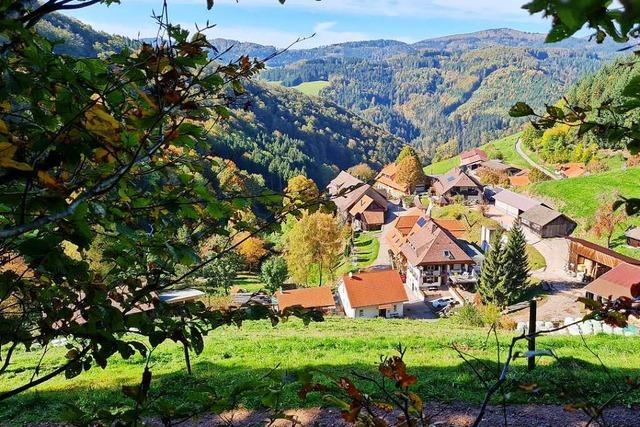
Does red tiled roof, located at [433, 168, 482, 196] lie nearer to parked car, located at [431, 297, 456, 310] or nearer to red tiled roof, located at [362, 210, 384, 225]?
red tiled roof, located at [362, 210, 384, 225]

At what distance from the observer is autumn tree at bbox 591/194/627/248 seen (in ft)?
117

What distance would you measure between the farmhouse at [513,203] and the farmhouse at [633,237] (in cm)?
1001

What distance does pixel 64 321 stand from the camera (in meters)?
2.38

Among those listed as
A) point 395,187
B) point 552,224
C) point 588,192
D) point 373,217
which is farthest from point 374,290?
point 395,187

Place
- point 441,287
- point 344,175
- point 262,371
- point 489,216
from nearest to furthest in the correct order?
point 262,371 → point 441,287 → point 489,216 → point 344,175

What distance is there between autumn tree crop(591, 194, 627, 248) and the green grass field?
2759cm

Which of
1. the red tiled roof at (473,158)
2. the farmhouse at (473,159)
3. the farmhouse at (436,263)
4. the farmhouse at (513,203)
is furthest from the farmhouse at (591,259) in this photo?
the red tiled roof at (473,158)

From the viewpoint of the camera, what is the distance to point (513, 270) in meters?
29.2

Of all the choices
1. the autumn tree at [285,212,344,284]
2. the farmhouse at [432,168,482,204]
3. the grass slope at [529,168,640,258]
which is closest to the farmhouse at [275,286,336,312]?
the autumn tree at [285,212,344,284]

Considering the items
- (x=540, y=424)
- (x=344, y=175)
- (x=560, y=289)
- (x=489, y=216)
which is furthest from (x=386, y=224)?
(x=540, y=424)

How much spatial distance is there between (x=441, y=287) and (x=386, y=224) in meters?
19.8

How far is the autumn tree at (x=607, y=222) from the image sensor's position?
3569 centimetres

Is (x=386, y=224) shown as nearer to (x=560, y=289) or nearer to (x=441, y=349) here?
(x=560, y=289)

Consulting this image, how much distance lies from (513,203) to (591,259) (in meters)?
16.4
